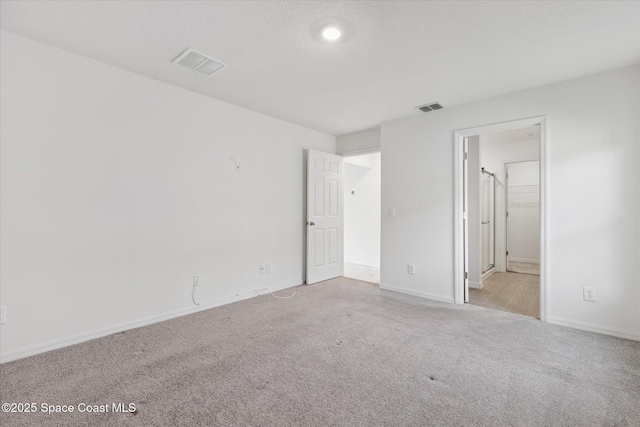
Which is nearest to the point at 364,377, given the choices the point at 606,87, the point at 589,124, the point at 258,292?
the point at 258,292

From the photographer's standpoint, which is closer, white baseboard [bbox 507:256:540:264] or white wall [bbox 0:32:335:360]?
white wall [bbox 0:32:335:360]

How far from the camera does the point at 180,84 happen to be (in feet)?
9.59

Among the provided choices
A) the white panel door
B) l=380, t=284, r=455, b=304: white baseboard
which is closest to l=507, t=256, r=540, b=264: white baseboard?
l=380, t=284, r=455, b=304: white baseboard

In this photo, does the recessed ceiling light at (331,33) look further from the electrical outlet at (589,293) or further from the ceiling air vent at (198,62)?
the electrical outlet at (589,293)

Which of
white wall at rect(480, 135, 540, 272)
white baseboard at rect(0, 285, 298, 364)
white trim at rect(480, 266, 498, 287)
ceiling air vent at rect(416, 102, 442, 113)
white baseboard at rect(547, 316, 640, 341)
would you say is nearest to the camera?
white baseboard at rect(0, 285, 298, 364)

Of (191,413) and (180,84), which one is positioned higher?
(180,84)

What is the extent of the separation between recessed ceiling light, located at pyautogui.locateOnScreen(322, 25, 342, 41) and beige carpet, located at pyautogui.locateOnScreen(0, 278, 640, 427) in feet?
7.91

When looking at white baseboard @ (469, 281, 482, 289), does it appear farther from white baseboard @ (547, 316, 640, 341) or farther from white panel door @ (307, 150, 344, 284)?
white panel door @ (307, 150, 344, 284)

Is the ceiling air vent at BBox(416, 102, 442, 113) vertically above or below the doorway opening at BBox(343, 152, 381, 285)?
above

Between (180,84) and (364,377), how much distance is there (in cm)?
317

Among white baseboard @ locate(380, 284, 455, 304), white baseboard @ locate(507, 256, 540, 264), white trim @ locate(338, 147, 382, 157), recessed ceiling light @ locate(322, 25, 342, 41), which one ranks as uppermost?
recessed ceiling light @ locate(322, 25, 342, 41)

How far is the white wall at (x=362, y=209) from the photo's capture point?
233 inches

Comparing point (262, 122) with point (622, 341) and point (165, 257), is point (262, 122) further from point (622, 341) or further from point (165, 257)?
point (622, 341)

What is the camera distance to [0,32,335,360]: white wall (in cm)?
214
